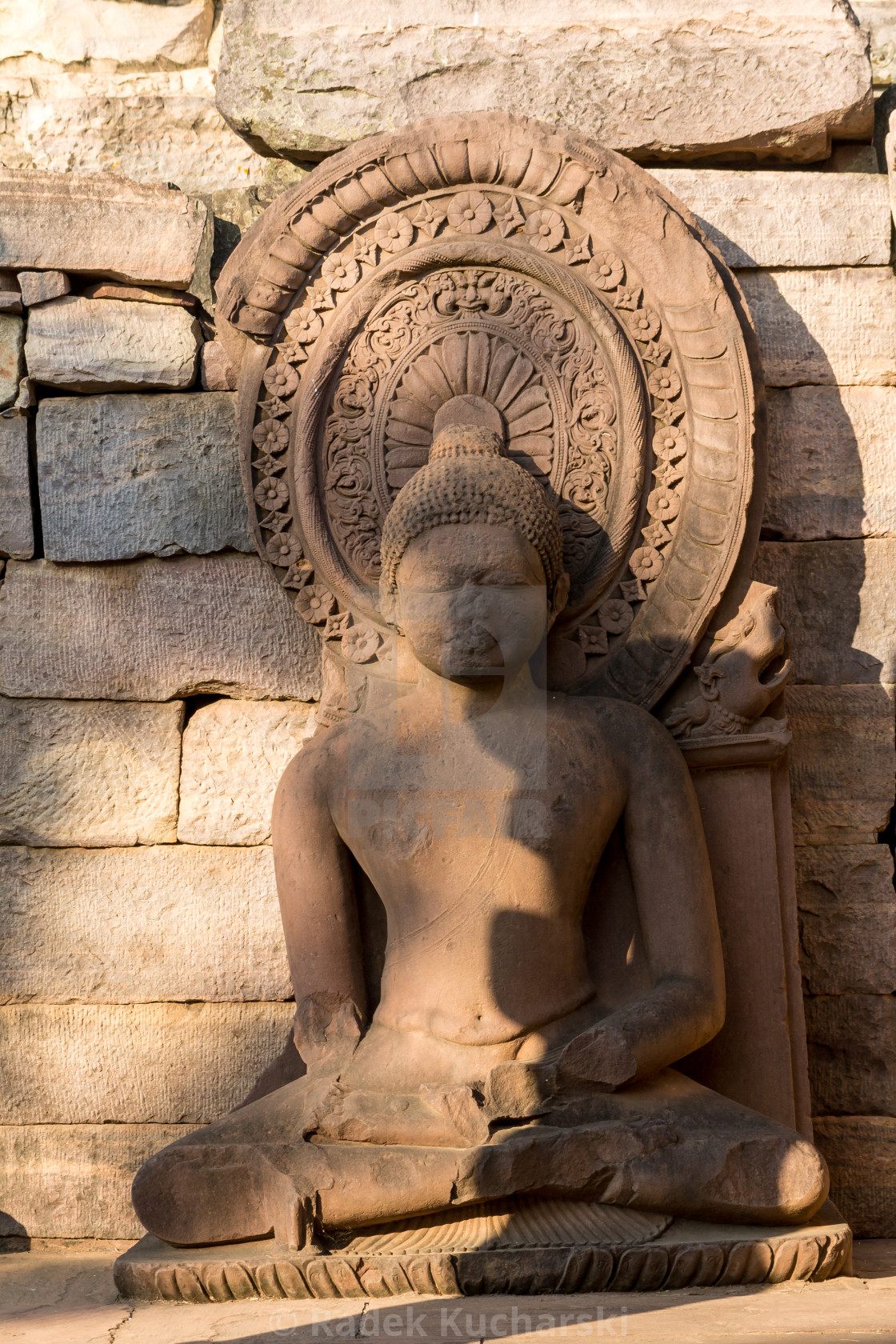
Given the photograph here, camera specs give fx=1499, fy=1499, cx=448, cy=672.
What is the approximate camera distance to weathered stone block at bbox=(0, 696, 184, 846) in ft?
15.0

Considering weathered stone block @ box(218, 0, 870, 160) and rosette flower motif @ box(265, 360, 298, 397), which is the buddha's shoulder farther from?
weathered stone block @ box(218, 0, 870, 160)

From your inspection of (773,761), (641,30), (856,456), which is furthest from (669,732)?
(641,30)

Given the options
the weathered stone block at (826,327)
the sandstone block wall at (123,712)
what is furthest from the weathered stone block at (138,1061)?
the weathered stone block at (826,327)

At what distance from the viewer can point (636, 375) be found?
4.20m

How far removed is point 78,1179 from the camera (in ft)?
14.4

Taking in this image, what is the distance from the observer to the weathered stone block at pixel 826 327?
184 inches

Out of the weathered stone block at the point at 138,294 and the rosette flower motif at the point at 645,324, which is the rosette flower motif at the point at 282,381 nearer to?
the weathered stone block at the point at 138,294

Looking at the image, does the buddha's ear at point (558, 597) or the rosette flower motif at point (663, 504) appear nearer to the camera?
the buddha's ear at point (558, 597)

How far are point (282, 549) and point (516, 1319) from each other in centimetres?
214

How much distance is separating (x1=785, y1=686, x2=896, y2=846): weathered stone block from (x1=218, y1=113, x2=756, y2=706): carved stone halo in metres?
0.69

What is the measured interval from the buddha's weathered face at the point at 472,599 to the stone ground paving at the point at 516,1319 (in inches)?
58.9

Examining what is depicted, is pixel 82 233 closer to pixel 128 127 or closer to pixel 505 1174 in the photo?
pixel 128 127

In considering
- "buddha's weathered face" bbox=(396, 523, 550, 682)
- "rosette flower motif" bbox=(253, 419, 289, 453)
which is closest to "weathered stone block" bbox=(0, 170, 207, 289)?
"rosette flower motif" bbox=(253, 419, 289, 453)

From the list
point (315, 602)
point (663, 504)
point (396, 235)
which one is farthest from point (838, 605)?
point (396, 235)
